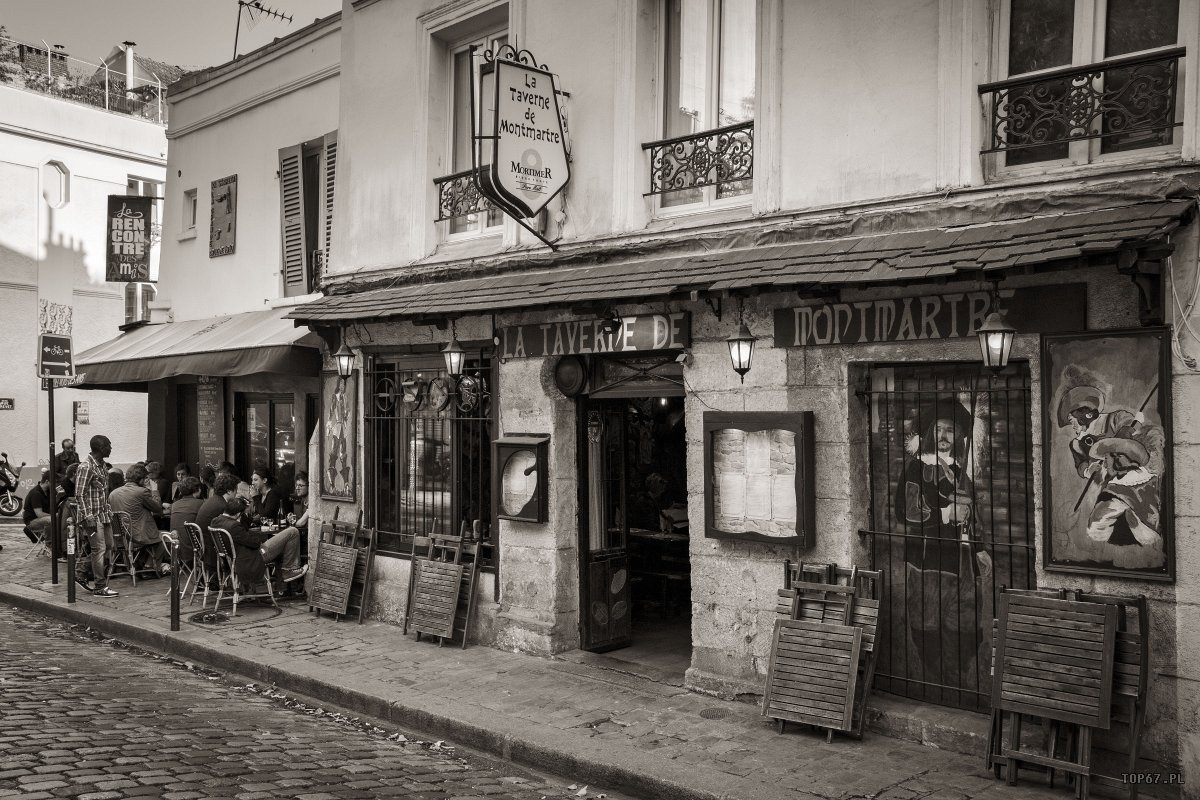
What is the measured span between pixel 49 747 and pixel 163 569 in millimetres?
7204

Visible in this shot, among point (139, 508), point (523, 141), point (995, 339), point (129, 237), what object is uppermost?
point (129, 237)

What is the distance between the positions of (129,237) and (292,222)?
4416 millimetres

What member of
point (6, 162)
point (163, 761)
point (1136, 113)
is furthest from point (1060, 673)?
point (6, 162)

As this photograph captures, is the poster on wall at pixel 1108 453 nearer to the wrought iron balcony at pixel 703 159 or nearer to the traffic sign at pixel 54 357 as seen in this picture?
the wrought iron balcony at pixel 703 159

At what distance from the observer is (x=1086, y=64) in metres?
5.70

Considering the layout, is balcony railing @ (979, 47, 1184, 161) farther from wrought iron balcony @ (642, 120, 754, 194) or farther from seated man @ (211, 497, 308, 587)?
seated man @ (211, 497, 308, 587)

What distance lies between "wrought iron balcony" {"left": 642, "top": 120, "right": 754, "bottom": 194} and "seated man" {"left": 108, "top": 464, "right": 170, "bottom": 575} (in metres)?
7.42

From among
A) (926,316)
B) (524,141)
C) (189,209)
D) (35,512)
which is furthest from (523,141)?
(35,512)

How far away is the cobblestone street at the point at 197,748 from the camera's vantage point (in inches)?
214

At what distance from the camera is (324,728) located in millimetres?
6930

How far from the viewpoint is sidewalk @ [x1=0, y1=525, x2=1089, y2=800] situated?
5508 millimetres

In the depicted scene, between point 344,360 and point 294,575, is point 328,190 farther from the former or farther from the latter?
point 294,575

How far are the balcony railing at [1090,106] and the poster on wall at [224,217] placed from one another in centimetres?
1047

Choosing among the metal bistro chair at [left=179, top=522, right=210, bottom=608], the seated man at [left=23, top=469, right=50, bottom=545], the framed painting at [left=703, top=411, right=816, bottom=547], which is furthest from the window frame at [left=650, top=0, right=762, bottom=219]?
the seated man at [left=23, top=469, right=50, bottom=545]
